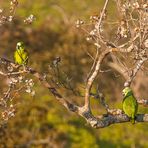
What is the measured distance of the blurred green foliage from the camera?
1864 cm

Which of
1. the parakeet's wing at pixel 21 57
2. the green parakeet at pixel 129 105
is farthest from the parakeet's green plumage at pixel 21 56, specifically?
the green parakeet at pixel 129 105

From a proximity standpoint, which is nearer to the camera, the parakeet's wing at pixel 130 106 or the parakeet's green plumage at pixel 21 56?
the parakeet's wing at pixel 130 106

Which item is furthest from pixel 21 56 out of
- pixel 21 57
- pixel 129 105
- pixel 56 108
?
pixel 56 108

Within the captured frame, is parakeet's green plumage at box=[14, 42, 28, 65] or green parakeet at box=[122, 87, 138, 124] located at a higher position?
parakeet's green plumage at box=[14, 42, 28, 65]

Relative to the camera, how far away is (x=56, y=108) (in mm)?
21000

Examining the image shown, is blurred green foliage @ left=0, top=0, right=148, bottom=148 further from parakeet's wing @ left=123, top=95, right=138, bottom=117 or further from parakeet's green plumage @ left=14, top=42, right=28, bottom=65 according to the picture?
parakeet's wing @ left=123, top=95, right=138, bottom=117

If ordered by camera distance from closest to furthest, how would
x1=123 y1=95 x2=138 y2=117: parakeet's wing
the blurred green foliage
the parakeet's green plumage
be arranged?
1. x1=123 y1=95 x2=138 y2=117: parakeet's wing
2. the parakeet's green plumage
3. the blurred green foliage

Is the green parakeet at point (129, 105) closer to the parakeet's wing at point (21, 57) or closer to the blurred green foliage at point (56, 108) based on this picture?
the blurred green foliage at point (56, 108)

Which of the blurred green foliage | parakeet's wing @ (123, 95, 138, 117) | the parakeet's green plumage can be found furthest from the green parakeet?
the parakeet's green plumage

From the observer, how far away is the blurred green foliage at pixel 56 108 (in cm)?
1864

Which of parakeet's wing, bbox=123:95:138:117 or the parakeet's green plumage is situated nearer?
parakeet's wing, bbox=123:95:138:117

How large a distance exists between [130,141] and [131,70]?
1275 cm

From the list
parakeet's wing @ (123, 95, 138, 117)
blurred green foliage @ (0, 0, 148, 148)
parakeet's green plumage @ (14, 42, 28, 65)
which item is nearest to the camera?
parakeet's wing @ (123, 95, 138, 117)

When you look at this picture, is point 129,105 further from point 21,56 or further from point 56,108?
point 56,108
